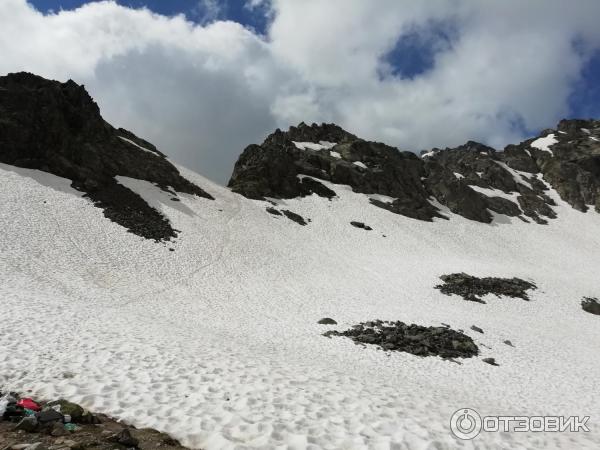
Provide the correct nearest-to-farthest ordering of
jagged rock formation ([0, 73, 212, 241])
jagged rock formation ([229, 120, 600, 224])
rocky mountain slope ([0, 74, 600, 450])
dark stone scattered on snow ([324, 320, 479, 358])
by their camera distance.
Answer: rocky mountain slope ([0, 74, 600, 450])
dark stone scattered on snow ([324, 320, 479, 358])
jagged rock formation ([0, 73, 212, 241])
jagged rock formation ([229, 120, 600, 224])

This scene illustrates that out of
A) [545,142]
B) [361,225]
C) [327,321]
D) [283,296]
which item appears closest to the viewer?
[327,321]

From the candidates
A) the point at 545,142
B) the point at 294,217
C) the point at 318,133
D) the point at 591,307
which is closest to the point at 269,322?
the point at 294,217

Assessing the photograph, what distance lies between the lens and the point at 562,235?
220 feet

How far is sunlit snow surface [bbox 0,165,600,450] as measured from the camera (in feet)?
27.4

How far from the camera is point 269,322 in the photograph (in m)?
23.3

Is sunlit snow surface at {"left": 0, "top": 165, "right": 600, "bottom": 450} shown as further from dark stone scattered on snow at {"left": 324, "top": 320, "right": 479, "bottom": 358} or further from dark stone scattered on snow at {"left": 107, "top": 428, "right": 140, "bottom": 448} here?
dark stone scattered on snow at {"left": 324, "top": 320, "right": 479, "bottom": 358}

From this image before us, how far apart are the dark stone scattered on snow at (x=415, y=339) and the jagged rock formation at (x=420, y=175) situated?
4060cm

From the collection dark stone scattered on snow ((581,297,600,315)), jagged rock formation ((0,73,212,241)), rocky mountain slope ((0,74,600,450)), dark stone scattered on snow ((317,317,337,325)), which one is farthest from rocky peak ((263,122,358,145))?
dark stone scattered on snow ((317,317,337,325))

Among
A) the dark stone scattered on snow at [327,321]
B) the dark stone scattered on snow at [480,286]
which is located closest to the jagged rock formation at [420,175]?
the dark stone scattered on snow at [480,286]

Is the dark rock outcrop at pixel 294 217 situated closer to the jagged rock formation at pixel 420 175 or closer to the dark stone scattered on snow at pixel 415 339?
the jagged rock formation at pixel 420 175

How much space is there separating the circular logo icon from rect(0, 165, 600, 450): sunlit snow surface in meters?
0.25

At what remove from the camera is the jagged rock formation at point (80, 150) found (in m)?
40.4

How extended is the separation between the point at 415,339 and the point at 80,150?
4723cm

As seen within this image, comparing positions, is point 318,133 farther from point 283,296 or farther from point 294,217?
point 283,296
